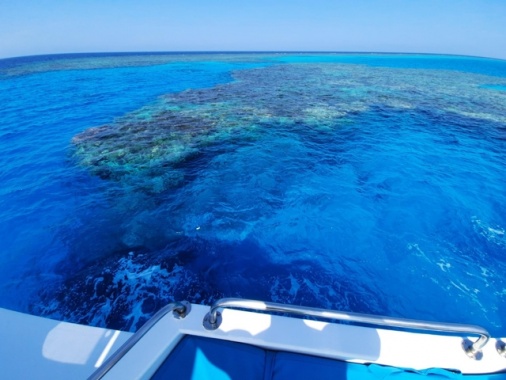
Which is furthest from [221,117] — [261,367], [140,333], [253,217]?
[261,367]

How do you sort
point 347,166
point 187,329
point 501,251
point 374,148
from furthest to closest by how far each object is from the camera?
point 374,148
point 347,166
point 501,251
point 187,329

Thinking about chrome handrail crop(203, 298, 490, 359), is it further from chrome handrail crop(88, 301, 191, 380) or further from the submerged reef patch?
the submerged reef patch

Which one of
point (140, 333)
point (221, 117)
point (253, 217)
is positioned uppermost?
point (140, 333)

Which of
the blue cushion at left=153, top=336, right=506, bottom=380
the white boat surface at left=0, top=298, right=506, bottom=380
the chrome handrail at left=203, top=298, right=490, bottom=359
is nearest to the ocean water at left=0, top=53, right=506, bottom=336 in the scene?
the white boat surface at left=0, top=298, right=506, bottom=380

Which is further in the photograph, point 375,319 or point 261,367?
point 261,367

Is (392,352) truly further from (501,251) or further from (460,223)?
(460,223)

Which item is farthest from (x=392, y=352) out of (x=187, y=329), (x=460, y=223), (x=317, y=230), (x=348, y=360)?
(x=460, y=223)

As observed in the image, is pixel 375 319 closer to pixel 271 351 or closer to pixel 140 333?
pixel 271 351
